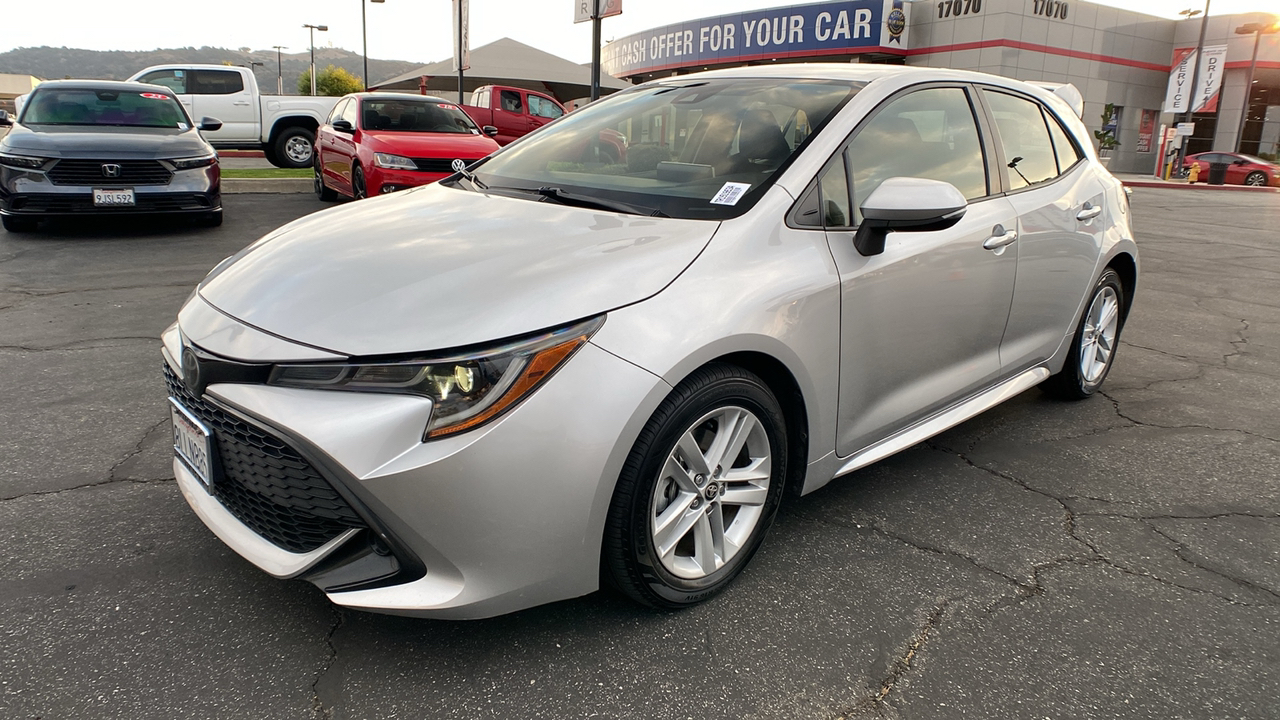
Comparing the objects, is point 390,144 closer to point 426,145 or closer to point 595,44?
point 426,145

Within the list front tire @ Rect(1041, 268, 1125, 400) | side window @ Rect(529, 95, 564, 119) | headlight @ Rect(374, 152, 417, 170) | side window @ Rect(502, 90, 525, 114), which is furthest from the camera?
side window @ Rect(529, 95, 564, 119)

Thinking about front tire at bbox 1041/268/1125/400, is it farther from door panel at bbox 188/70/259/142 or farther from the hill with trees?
the hill with trees

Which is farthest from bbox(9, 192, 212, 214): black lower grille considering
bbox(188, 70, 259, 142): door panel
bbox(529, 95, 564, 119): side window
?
Result: bbox(529, 95, 564, 119): side window

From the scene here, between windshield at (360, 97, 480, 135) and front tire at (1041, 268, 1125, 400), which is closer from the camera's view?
front tire at (1041, 268, 1125, 400)

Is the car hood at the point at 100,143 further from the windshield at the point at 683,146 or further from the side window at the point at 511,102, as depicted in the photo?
the side window at the point at 511,102

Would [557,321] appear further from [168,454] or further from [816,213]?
[168,454]

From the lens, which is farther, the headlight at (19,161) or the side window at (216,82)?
the side window at (216,82)

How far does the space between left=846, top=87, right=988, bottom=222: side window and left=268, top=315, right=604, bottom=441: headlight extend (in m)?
1.28

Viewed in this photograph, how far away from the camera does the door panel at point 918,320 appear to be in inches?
103

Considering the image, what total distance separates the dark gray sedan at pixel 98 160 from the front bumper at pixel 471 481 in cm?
690

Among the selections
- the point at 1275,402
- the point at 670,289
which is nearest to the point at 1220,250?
the point at 1275,402

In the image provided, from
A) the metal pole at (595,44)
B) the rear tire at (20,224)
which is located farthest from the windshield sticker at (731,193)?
the rear tire at (20,224)

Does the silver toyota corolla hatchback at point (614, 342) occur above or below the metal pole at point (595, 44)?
below

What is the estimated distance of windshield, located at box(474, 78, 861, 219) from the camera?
8.54 ft
